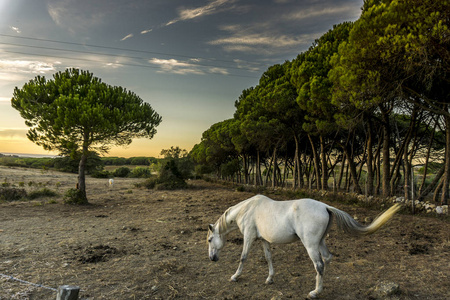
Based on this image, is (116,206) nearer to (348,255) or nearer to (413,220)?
(348,255)

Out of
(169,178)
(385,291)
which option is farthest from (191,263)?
(169,178)

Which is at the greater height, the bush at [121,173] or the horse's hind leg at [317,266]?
the horse's hind leg at [317,266]

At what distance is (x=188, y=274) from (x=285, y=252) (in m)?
Answer: 2.67

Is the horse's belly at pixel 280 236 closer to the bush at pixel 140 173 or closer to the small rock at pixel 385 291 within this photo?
the small rock at pixel 385 291

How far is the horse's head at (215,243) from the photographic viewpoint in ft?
16.7

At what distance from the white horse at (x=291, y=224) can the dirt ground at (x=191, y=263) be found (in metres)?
0.56

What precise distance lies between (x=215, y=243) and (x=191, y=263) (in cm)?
109

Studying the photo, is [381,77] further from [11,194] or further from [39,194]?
[11,194]

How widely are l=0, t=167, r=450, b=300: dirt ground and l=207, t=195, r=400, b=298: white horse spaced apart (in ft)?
1.83

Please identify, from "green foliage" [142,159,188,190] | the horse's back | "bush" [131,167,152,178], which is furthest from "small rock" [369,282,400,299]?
"bush" [131,167,152,178]

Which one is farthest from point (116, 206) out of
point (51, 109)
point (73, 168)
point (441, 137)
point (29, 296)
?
point (73, 168)

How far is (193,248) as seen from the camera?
6.81 metres

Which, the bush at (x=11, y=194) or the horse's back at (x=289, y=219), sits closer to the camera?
the horse's back at (x=289, y=219)

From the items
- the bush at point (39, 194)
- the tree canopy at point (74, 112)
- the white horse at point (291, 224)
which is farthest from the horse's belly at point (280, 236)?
the bush at point (39, 194)
